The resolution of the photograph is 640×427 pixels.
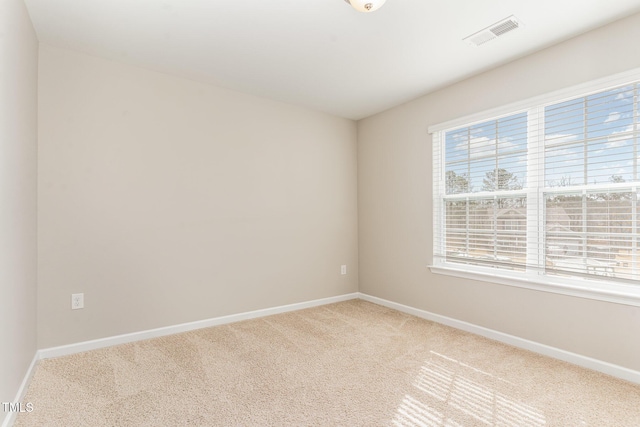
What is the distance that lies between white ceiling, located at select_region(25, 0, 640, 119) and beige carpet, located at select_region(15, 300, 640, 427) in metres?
2.41

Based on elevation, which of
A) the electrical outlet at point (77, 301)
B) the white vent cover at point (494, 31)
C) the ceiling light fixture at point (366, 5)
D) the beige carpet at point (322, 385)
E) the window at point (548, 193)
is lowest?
the beige carpet at point (322, 385)

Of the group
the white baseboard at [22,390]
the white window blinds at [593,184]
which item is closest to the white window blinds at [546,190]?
the white window blinds at [593,184]

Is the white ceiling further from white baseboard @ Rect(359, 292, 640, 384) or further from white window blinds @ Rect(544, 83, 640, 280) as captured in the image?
white baseboard @ Rect(359, 292, 640, 384)

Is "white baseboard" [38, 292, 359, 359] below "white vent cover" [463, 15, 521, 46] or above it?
below

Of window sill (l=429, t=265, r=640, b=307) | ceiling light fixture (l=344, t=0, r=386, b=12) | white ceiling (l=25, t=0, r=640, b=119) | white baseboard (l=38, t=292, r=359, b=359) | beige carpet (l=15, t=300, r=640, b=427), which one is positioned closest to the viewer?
beige carpet (l=15, t=300, r=640, b=427)

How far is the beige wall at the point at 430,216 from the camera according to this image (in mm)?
2315

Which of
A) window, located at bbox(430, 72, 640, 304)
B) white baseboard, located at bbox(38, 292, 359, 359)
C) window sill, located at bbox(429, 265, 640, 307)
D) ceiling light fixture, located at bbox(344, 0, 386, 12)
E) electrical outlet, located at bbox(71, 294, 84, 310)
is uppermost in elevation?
ceiling light fixture, located at bbox(344, 0, 386, 12)

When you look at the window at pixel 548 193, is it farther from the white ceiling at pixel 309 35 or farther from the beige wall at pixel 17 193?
the beige wall at pixel 17 193

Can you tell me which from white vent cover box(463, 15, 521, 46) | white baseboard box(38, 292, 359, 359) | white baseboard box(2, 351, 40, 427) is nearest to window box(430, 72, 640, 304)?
white vent cover box(463, 15, 521, 46)

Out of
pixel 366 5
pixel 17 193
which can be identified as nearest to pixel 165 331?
pixel 17 193

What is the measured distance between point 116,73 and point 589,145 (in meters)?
3.79

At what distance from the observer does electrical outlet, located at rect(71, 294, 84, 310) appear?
263cm

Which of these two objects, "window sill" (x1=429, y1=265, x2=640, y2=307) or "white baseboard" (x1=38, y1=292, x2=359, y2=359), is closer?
"window sill" (x1=429, y1=265, x2=640, y2=307)

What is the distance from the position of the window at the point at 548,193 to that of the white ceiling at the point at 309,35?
1.76 feet
